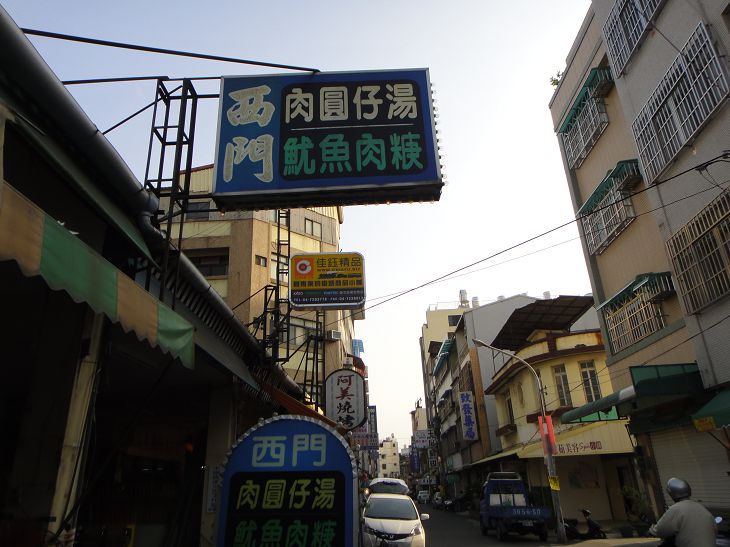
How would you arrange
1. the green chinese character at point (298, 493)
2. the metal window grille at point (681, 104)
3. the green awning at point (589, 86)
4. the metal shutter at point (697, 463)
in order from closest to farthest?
the green chinese character at point (298, 493), the metal window grille at point (681, 104), the metal shutter at point (697, 463), the green awning at point (589, 86)

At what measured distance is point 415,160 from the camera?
7.38 meters

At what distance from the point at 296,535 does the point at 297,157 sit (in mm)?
4940

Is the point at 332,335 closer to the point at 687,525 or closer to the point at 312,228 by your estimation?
the point at 312,228

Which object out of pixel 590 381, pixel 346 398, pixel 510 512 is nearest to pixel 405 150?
pixel 346 398

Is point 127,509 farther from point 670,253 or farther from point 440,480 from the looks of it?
point 440,480

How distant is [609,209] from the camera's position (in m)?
15.8

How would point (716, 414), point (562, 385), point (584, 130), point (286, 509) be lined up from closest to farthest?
point (286, 509) < point (716, 414) < point (584, 130) < point (562, 385)

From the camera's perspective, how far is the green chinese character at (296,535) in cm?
519

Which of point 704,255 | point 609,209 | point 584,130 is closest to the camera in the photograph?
point 704,255

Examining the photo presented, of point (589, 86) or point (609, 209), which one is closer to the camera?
point (609, 209)

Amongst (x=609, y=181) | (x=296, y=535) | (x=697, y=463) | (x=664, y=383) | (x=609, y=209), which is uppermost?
(x=609, y=181)

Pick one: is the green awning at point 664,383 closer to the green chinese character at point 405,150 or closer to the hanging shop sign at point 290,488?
the green chinese character at point 405,150

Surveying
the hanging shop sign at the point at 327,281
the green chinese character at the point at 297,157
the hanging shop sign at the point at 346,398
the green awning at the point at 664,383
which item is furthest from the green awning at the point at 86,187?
the hanging shop sign at the point at 346,398

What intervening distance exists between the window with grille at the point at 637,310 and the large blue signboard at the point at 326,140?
8.66m
